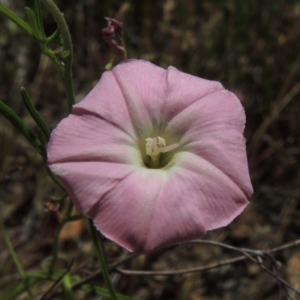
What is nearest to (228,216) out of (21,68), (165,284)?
(165,284)

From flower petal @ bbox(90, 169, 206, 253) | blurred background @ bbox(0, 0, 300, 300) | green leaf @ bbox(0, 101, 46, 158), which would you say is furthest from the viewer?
blurred background @ bbox(0, 0, 300, 300)

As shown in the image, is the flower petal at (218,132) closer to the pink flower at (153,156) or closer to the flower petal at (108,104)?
the pink flower at (153,156)

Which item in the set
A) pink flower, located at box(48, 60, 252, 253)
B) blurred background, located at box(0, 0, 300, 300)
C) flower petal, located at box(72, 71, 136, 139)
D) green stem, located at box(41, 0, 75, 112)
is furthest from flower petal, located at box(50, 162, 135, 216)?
blurred background, located at box(0, 0, 300, 300)

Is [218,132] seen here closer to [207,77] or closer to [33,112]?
[33,112]

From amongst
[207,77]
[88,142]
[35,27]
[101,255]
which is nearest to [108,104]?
[88,142]

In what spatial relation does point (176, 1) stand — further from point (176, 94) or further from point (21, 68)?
point (176, 94)

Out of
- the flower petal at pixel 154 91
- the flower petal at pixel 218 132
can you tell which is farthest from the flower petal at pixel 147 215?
the flower petal at pixel 154 91

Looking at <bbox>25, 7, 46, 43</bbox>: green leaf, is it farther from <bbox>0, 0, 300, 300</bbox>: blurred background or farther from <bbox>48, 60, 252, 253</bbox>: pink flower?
<bbox>0, 0, 300, 300</bbox>: blurred background
